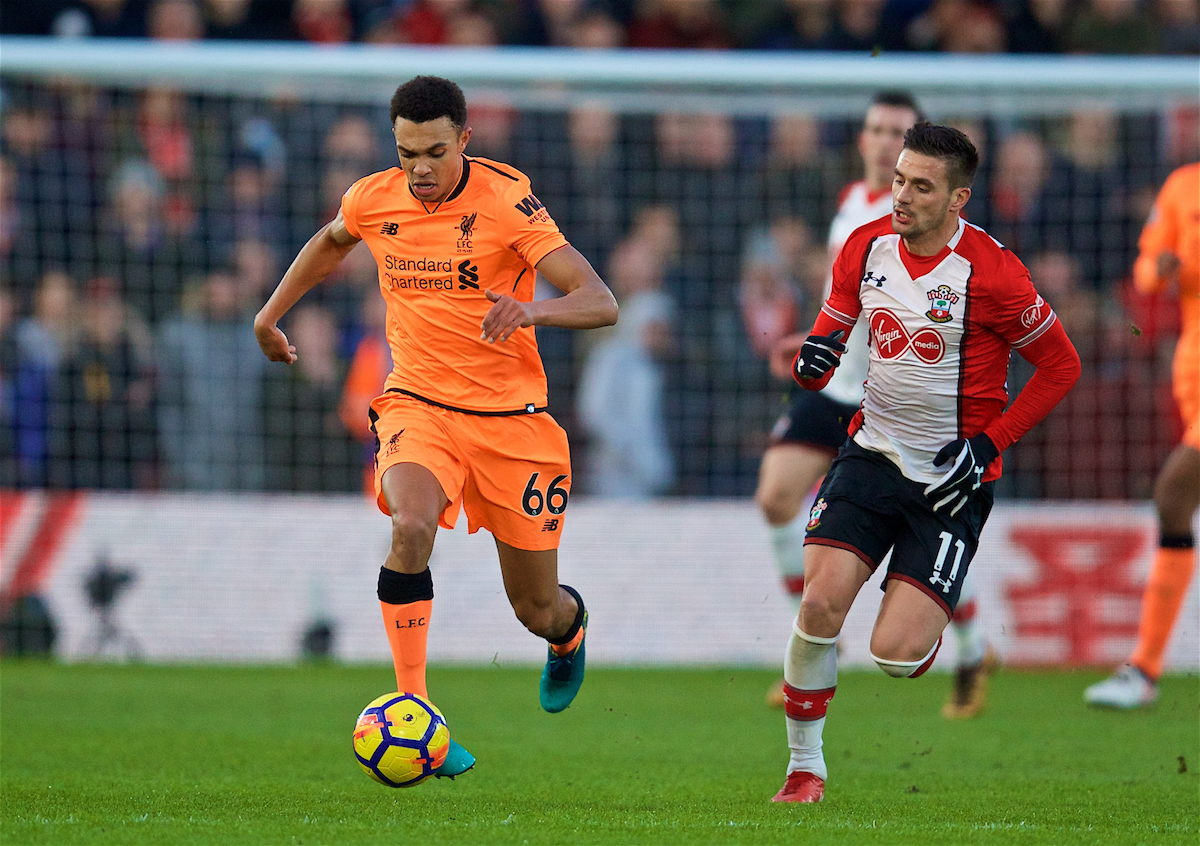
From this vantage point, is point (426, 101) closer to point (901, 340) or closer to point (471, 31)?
point (901, 340)

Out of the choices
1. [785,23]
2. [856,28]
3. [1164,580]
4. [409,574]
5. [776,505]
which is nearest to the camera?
[409,574]

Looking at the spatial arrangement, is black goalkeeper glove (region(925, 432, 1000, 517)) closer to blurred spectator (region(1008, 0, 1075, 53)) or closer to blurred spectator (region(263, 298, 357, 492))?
blurred spectator (region(263, 298, 357, 492))

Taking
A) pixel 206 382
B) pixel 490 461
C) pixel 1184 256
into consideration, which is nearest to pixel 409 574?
pixel 490 461

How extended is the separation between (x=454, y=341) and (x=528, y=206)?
59 centimetres

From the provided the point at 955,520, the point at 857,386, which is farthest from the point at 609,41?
the point at 955,520

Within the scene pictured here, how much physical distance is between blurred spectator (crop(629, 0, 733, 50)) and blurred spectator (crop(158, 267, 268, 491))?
483 centimetres

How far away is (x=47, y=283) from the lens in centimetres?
1062

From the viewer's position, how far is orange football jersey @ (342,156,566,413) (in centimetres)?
564

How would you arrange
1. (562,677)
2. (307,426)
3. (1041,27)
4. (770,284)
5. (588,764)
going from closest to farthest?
(588,764) → (562,677) → (307,426) → (770,284) → (1041,27)

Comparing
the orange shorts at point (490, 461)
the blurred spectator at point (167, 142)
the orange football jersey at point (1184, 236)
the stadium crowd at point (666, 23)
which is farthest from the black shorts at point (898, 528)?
the stadium crowd at point (666, 23)

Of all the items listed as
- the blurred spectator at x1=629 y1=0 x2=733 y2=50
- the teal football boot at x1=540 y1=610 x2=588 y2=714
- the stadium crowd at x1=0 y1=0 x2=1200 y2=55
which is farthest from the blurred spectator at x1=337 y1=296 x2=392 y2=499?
the teal football boot at x1=540 y1=610 x2=588 y2=714

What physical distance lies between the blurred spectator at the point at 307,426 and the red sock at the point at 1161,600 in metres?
5.63

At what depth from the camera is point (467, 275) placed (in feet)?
18.6

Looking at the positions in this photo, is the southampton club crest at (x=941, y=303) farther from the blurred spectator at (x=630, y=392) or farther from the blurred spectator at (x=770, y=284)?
the blurred spectator at (x=630, y=392)
